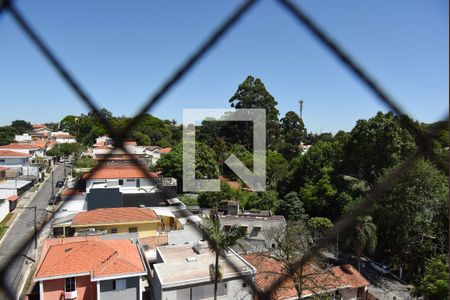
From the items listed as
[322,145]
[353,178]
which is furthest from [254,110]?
[353,178]

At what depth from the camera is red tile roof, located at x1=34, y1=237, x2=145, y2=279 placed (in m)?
5.36

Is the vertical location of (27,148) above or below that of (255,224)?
above

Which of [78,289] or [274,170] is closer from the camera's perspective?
[78,289]

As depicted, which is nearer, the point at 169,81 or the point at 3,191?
the point at 169,81

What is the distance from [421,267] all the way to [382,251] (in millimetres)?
984

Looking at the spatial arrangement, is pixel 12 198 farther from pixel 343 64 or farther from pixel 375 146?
pixel 343 64

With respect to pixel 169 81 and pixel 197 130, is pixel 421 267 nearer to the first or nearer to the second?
pixel 169 81

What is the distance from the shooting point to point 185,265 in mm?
→ 5504

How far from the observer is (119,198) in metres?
9.96

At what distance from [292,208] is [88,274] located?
5841mm

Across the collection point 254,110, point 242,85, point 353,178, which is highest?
point 242,85

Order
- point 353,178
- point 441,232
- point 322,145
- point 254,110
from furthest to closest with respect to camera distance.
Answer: point 254,110 < point 322,145 < point 353,178 < point 441,232

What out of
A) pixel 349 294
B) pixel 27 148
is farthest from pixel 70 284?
pixel 27 148

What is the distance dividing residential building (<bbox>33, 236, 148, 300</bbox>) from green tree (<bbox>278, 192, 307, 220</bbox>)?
16.4 ft
